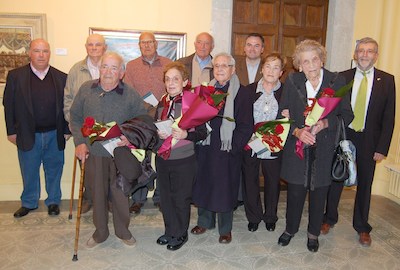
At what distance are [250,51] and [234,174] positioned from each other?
4.37 ft

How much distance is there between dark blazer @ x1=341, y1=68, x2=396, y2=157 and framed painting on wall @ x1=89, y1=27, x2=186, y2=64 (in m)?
1.97

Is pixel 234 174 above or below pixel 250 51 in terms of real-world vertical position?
below

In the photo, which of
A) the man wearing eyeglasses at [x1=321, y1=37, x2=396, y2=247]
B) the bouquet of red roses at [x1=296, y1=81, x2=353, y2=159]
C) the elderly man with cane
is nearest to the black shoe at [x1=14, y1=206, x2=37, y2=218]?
the elderly man with cane

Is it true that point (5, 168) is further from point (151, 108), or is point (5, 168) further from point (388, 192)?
point (388, 192)

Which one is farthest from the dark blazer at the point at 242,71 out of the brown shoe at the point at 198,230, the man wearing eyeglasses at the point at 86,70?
the brown shoe at the point at 198,230

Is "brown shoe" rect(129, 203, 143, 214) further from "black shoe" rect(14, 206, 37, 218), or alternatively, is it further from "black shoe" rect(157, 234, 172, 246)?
"black shoe" rect(14, 206, 37, 218)

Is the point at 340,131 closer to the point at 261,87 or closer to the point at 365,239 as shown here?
the point at 261,87

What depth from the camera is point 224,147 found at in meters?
2.93

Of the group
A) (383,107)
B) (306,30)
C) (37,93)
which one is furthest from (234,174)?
(306,30)

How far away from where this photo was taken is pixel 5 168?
4227 millimetres

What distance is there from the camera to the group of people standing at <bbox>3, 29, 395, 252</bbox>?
284 cm

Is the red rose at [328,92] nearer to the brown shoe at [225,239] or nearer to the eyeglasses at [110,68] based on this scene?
the brown shoe at [225,239]

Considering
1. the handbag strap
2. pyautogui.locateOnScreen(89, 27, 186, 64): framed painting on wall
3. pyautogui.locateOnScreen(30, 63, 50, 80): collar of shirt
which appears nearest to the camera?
the handbag strap

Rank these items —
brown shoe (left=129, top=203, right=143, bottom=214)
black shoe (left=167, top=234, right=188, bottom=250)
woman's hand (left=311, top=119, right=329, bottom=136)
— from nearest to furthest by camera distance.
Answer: woman's hand (left=311, top=119, right=329, bottom=136) → black shoe (left=167, top=234, right=188, bottom=250) → brown shoe (left=129, top=203, right=143, bottom=214)
